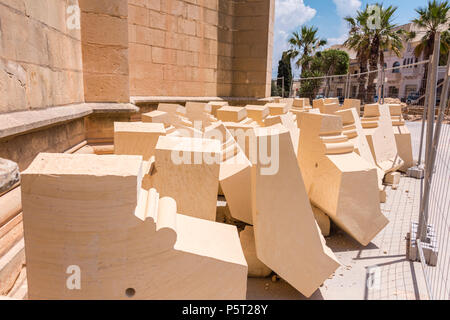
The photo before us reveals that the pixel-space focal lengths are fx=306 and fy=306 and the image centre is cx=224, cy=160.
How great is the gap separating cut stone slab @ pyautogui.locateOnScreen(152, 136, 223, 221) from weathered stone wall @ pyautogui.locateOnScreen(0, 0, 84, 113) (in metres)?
1.07

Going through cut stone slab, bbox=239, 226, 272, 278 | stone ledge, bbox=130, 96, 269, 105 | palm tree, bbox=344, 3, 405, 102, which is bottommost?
cut stone slab, bbox=239, 226, 272, 278

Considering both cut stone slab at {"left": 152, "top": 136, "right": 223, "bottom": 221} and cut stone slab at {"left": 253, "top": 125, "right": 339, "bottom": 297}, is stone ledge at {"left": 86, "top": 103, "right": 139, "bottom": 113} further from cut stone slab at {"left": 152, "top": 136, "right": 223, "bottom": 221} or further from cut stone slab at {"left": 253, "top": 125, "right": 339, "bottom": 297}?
cut stone slab at {"left": 253, "top": 125, "right": 339, "bottom": 297}

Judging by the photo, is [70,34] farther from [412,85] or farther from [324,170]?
[412,85]

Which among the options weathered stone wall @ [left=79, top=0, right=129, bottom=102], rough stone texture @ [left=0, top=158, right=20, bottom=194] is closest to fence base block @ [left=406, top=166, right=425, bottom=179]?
weathered stone wall @ [left=79, top=0, right=129, bottom=102]

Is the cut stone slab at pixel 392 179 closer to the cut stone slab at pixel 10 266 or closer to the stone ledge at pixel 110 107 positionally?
the stone ledge at pixel 110 107

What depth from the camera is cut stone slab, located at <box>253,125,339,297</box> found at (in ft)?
6.29

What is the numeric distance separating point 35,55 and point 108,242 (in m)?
2.06

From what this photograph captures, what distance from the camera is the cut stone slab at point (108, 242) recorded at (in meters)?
1.17

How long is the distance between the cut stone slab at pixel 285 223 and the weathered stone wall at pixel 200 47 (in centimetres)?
519

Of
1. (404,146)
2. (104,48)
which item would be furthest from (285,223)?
(404,146)

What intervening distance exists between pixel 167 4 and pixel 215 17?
1636 mm

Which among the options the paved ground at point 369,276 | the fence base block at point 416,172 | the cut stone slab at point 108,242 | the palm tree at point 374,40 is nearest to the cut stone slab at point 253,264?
the paved ground at point 369,276

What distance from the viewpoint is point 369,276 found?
2.37 metres

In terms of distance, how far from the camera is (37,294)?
1.27m
